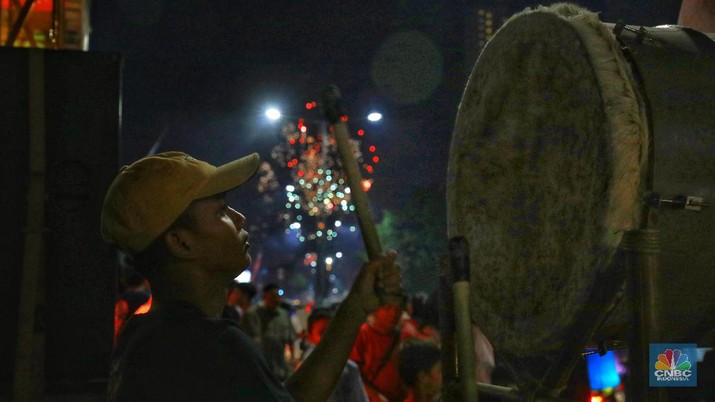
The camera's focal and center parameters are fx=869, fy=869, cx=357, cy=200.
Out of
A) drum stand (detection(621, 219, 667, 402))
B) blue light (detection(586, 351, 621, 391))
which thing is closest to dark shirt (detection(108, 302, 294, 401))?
drum stand (detection(621, 219, 667, 402))

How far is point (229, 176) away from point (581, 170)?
0.96 m

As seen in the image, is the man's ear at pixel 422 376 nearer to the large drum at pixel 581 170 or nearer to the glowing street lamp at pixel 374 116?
the glowing street lamp at pixel 374 116

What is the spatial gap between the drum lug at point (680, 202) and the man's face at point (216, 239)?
3.55 ft

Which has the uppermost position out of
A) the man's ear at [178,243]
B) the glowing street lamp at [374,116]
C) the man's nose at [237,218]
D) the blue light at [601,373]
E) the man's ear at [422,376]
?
the glowing street lamp at [374,116]

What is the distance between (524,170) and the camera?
106 inches

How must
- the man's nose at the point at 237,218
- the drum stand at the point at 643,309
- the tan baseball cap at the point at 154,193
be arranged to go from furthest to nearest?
the man's nose at the point at 237,218 → the tan baseball cap at the point at 154,193 → the drum stand at the point at 643,309

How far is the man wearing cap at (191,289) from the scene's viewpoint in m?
2.04

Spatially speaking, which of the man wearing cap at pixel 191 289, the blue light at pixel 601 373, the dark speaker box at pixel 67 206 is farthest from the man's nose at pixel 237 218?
the dark speaker box at pixel 67 206

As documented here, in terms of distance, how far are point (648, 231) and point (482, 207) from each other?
980 mm

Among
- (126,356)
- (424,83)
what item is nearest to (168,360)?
(126,356)

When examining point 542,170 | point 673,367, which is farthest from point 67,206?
point 673,367

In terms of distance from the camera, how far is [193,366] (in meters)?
2.03

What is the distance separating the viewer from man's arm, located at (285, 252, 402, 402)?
2.36m

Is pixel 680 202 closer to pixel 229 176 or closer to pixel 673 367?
pixel 673 367
